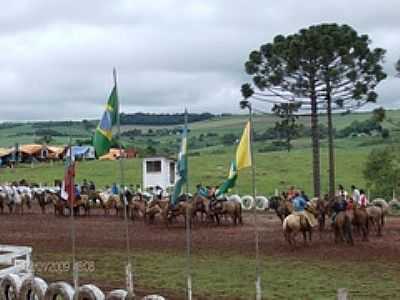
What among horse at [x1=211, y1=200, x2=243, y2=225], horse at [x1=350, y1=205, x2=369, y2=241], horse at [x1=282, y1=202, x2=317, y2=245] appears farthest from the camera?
horse at [x1=211, y1=200, x2=243, y2=225]

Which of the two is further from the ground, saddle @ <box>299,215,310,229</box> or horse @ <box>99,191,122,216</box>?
horse @ <box>99,191,122,216</box>

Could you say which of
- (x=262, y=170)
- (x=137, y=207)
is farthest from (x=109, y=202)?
(x=262, y=170)

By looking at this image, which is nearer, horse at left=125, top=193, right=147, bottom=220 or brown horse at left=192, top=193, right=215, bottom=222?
brown horse at left=192, top=193, right=215, bottom=222

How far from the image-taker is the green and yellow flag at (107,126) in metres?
17.5

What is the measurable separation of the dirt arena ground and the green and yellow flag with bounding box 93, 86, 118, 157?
377 inches

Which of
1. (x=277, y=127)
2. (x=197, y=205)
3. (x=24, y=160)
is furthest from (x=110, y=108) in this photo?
(x=24, y=160)

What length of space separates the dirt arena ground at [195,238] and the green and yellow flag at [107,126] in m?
9.59

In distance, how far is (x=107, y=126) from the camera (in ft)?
57.6

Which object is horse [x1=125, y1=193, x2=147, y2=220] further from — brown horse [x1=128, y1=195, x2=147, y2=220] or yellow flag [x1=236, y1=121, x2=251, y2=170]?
yellow flag [x1=236, y1=121, x2=251, y2=170]

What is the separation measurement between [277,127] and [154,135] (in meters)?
93.0

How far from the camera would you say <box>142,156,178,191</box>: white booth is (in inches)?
2159

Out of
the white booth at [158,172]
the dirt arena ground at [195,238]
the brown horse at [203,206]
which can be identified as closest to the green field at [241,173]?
the white booth at [158,172]

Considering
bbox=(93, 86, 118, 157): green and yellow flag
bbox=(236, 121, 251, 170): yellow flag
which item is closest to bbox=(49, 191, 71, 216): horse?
bbox=(93, 86, 118, 157): green and yellow flag
